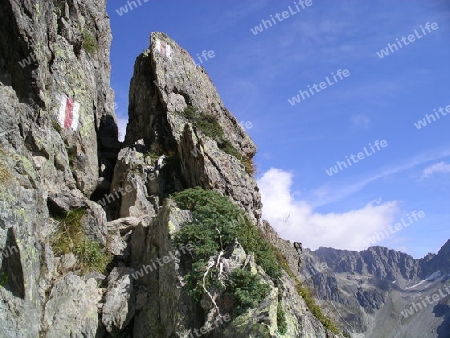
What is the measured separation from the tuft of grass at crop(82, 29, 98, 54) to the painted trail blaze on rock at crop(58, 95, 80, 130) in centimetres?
609

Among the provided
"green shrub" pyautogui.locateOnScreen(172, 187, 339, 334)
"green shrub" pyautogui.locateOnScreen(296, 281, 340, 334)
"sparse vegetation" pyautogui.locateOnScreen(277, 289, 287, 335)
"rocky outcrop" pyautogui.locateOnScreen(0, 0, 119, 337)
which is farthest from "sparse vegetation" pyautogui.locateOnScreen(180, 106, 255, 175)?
"sparse vegetation" pyautogui.locateOnScreen(277, 289, 287, 335)

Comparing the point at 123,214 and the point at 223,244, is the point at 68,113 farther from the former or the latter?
the point at 223,244

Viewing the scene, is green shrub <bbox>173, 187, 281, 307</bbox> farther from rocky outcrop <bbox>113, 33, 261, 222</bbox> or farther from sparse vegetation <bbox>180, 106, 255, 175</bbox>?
sparse vegetation <bbox>180, 106, 255, 175</bbox>

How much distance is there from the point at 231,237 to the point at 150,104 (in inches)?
515

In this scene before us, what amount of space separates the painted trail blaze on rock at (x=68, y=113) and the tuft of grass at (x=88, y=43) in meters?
6.09

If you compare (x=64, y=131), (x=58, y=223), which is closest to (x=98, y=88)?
(x=64, y=131)

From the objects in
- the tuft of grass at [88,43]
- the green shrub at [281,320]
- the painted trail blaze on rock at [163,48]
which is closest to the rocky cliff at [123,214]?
the green shrub at [281,320]

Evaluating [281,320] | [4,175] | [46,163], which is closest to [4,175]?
[4,175]

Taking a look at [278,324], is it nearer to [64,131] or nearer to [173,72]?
[64,131]

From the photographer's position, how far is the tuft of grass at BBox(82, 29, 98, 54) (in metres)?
24.4

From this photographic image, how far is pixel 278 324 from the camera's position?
10.3 m

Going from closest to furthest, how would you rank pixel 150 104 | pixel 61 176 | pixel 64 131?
pixel 61 176 < pixel 64 131 < pixel 150 104

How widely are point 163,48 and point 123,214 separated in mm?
11837

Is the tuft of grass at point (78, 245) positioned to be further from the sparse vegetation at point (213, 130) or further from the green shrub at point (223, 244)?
the sparse vegetation at point (213, 130)
